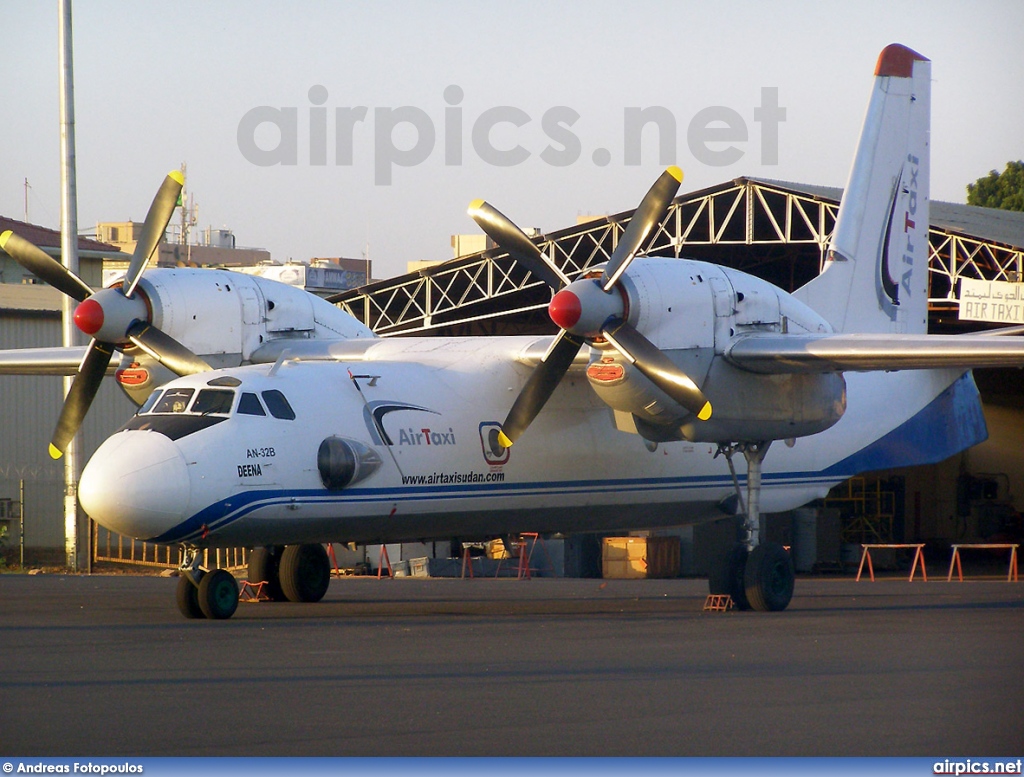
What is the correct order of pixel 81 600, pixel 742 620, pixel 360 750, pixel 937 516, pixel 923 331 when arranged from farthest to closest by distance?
1. pixel 937 516
2. pixel 923 331
3. pixel 81 600
4. pixel 742 620
5. pixel 360 750

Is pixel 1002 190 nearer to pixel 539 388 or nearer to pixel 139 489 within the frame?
pixel 539 388

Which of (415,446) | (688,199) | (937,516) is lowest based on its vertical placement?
(937,516)

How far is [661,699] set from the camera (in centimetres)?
852

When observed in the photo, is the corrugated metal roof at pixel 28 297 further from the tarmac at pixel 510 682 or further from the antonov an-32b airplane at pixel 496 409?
the tarmac at pixel 510 682

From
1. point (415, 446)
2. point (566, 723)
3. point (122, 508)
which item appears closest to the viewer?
point (566, 723)

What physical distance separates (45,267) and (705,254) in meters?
19.4

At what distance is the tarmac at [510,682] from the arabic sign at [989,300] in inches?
504

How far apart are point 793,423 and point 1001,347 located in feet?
8.78

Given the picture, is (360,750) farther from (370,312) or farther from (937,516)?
(937,516)

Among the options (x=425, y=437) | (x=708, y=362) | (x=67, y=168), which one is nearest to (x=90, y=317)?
(x=425, y=437)

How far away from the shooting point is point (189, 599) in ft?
48.3

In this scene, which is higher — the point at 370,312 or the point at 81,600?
the point at 370,312

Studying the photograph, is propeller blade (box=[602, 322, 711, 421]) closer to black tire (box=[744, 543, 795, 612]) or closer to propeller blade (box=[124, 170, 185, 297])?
black tire (box=[744, 543, 795, 612])

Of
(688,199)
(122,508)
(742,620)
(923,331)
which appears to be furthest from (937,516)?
(122,508)
